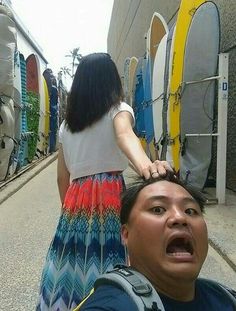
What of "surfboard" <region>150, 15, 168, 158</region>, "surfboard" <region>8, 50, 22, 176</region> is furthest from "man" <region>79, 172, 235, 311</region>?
"surfboard" <region>8, 50, 22, 176</region>

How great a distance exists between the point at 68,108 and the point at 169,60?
474 cm

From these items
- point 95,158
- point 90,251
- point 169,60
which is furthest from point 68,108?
point 169,60

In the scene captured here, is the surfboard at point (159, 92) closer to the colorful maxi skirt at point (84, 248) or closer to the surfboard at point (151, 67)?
→ the surfboard at point (151, 67)

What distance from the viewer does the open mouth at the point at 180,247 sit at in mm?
1175

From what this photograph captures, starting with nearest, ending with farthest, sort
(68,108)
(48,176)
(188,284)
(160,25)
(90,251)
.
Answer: (188,284) < (90,251) < (68,108) < (160,25) < (48,176)

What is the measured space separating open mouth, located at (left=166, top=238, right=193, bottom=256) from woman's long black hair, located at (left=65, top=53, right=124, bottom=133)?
1.02 meters

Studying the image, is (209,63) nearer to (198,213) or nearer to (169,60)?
(169,60)

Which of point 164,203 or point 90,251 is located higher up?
point 164,203

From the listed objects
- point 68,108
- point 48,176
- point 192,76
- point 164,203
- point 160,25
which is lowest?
point 48,176

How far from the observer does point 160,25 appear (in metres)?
9.08

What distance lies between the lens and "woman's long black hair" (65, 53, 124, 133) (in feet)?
6.98

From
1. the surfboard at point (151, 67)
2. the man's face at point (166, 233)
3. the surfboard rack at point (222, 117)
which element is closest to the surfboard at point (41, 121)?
the surfboard at point (151, 67)

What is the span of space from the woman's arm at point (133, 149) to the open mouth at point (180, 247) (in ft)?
0.86

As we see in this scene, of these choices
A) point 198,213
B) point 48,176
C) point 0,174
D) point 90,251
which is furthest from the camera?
point 48,176
